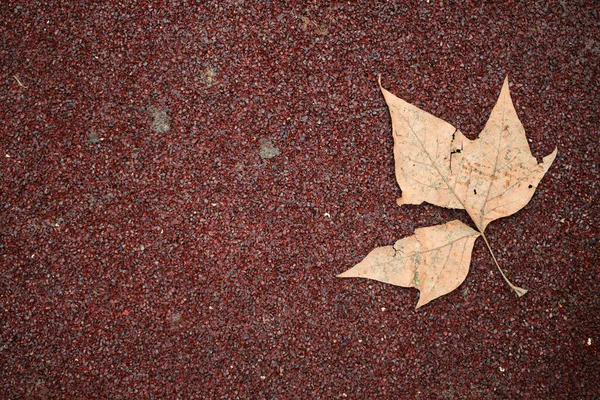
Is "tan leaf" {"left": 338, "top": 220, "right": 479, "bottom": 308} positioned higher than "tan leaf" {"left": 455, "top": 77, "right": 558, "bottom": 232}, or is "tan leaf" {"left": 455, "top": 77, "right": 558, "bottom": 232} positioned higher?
"tan leaf" {"left": 455, "top": 77, "right": 558, "bottom": 232}

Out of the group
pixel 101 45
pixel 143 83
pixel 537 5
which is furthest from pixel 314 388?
pixel 537 5

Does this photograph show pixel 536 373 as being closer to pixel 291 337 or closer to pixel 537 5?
pixel 291 337

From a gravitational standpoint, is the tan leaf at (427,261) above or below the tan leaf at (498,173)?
below

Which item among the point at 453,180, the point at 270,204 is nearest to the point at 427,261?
the point at 453,180

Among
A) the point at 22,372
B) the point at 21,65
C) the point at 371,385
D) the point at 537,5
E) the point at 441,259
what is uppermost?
the point at 537,5

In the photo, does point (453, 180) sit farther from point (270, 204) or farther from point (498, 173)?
point (270, 204)
